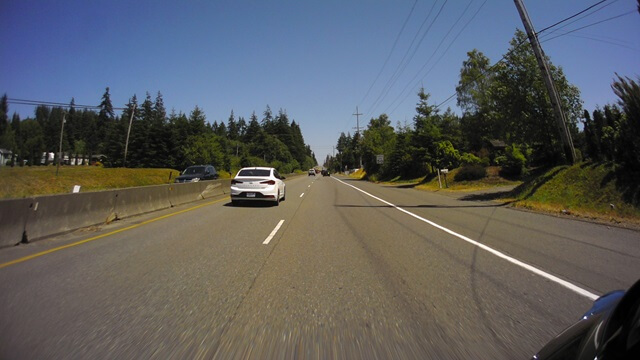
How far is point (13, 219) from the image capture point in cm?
784

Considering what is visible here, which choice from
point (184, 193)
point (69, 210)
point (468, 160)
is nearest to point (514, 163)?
point (468, 160)

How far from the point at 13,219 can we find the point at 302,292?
709 centimetres

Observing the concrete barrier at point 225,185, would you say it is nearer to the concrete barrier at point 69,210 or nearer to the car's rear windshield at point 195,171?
the car's rear windshield at point 195,171

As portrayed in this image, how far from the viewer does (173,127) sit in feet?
242

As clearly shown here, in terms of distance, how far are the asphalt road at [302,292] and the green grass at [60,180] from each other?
1908 cm

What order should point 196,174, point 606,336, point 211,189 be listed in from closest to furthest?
point 606,336 < point 211,189 < point 196,174

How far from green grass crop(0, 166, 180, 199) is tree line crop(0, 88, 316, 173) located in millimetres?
2931

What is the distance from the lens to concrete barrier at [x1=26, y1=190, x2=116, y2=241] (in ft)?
27.8

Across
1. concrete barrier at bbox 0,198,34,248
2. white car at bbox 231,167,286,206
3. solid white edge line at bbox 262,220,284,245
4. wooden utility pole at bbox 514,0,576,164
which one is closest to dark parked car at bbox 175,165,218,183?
white car at bbox 231,167,286,206

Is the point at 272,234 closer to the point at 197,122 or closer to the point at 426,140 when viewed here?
the point at 426,140

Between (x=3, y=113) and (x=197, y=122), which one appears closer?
(x=3, y=113)

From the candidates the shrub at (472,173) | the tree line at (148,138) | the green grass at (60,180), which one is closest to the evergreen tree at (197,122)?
the tree line at (148,138)

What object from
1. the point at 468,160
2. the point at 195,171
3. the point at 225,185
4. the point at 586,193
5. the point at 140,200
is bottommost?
the point at 586,193

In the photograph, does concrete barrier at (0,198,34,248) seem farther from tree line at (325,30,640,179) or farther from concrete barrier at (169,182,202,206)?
tree line at (325,30,640,179)
